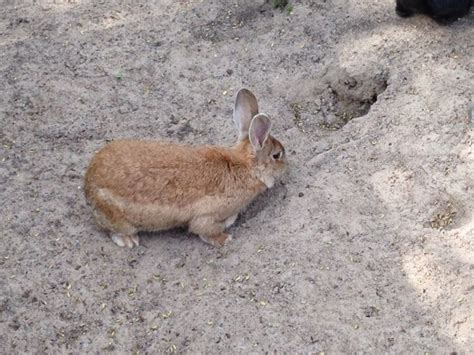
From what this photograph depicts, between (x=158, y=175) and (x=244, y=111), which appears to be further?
(x=244, y=111)

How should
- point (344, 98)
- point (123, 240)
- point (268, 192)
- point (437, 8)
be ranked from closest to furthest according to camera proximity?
point (123, 240) → point (268, 192) → point (344, 98) → point (437, 8)

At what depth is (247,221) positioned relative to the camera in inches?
188

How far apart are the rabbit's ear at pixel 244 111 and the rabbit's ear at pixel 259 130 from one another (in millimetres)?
195

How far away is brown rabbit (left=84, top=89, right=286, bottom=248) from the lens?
441 centimetres

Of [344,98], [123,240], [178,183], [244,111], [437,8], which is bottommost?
[123,240]

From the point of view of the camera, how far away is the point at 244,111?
15.8 feet

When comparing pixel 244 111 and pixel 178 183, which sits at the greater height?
pixel 244 111

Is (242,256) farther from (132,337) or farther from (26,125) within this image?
(26,125)

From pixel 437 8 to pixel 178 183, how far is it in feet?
9.32

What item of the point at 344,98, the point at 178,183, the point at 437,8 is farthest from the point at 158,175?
the point at 437,8

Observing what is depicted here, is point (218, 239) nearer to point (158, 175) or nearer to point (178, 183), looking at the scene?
point (178, 183)

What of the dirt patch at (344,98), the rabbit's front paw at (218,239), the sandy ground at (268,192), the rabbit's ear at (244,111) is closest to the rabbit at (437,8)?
the sandy ground at (268,192)

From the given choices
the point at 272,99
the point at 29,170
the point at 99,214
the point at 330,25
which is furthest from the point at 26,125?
the point at 330,25

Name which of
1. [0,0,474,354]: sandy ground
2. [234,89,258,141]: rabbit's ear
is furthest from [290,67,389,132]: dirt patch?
[234,89,258,141]: rabbit's ear
